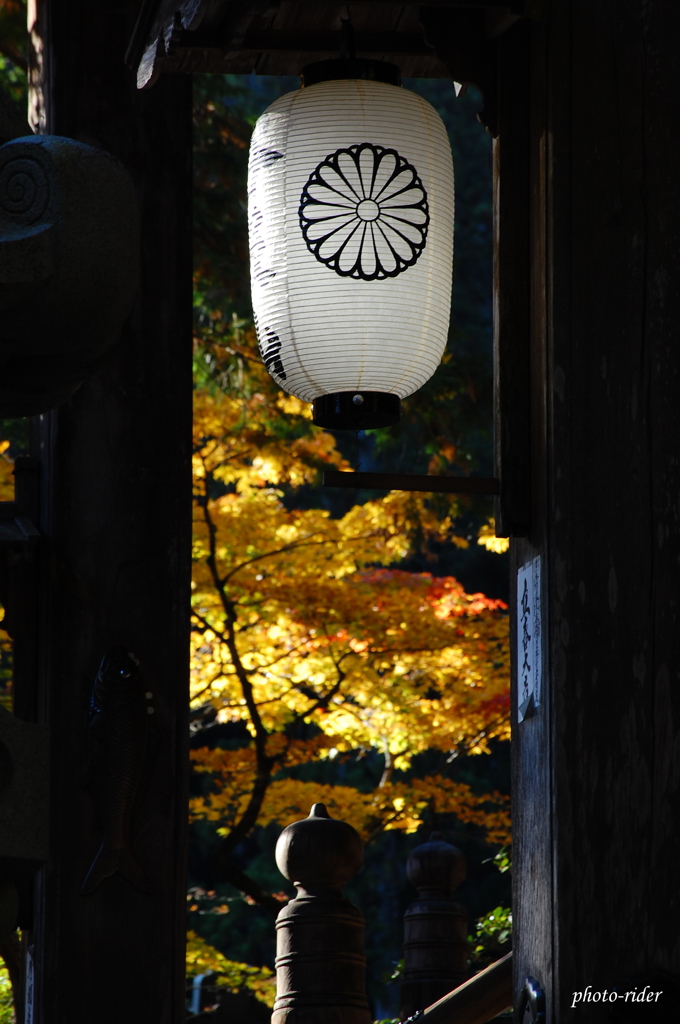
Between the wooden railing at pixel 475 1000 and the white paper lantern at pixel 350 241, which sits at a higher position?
the white paper lantern at pixel 350 241

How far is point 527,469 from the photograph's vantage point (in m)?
2.04

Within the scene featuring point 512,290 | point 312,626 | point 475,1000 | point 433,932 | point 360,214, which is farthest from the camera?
point 312,626

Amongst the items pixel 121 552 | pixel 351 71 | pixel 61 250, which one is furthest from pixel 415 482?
pixel 121 552

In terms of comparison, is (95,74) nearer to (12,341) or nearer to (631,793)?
(12,341)

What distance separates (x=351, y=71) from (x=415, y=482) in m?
0.94

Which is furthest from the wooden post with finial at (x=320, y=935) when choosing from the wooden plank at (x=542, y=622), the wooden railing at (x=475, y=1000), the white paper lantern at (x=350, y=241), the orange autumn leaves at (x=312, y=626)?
the orange autumn leaves at (x=312, y=626)

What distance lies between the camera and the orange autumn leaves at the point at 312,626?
766 centimetres

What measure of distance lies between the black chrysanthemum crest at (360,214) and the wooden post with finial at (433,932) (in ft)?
8.82

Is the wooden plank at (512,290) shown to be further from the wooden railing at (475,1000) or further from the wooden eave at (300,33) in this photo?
the wooden railing at (475,1000)

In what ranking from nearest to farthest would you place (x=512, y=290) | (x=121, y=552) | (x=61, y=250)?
(x=61, y=250), (x=512, y=290), (x=121, y=552)

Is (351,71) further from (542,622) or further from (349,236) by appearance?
(542,622)

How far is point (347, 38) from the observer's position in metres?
2.49

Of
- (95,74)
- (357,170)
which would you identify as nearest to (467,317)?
(95,74)

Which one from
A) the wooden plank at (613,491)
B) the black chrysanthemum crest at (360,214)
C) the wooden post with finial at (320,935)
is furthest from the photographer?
the wooden post with finial at (320,935)
